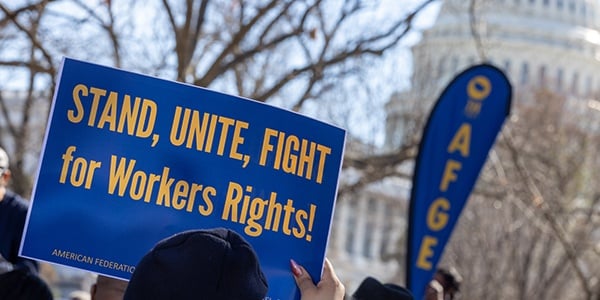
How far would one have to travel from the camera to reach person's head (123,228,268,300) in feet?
8.98

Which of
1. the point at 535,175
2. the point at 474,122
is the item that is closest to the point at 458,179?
the point at 474,122

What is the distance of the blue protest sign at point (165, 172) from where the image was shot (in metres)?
3.91

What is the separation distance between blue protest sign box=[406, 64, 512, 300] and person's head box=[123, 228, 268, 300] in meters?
6.06

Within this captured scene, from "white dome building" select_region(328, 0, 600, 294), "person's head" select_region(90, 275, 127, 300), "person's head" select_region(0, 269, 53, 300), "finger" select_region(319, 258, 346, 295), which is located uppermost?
"white dome building" select_region(328, 0, 600, 294)

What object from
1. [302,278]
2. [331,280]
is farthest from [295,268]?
[331,280]

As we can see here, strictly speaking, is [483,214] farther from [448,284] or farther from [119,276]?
[119,276]

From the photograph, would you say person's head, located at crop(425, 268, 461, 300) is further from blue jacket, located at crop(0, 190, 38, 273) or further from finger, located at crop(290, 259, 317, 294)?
finger, located at crop(290, 259, 317, 294)

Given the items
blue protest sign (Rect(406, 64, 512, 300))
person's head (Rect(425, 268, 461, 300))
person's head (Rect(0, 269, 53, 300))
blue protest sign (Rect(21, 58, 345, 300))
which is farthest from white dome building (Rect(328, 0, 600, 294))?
blue protest sign (Rect(21, 58, 345, 300))

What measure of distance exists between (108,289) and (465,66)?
3237 centimetres

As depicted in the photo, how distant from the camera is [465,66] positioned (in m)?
35.7

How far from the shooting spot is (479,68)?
33.2 feet

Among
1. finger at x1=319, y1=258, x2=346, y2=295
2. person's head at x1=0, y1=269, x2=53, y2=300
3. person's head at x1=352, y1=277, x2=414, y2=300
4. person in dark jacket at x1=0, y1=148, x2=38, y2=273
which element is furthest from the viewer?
person in dark jacket at x1=0, y1=148, x2=38, y2=273

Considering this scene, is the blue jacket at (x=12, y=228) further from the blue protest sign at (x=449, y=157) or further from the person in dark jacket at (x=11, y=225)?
the blue protest sign at (x=449, y=157)

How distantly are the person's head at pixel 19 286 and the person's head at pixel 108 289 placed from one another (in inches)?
22.5
